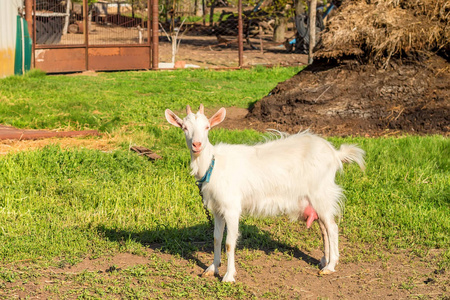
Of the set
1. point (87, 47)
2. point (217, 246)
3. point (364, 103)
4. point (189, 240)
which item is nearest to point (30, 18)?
point (87, 47)

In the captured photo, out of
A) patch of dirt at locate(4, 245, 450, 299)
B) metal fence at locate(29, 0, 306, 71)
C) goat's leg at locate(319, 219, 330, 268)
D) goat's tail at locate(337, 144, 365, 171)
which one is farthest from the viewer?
metal fence at locate(29, 0, 306, 71)

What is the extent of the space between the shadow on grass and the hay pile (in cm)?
636

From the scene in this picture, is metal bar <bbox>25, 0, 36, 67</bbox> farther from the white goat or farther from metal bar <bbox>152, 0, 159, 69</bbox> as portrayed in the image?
the white goat

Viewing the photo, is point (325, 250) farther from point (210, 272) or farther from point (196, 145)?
point (196, 145)

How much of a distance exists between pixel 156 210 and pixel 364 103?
236 inches

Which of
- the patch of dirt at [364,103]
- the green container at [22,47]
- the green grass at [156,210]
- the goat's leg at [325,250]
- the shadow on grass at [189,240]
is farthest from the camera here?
the green container at [22,47]

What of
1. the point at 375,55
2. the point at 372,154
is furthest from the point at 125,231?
the point at 375,55

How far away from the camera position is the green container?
53.9 feet

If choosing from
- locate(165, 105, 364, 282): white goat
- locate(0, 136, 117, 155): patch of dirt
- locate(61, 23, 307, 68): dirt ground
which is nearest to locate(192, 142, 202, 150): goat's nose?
locate(165, 105, 364, 282): white goat

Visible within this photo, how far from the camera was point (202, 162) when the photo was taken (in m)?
5.09

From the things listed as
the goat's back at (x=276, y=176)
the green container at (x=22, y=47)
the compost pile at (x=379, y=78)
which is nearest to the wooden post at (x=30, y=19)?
the green container at (x=22, y=47)

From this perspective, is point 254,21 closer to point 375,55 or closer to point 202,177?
point 375,55

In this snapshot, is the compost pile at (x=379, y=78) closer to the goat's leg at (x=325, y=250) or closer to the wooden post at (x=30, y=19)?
the goat's leg at (x=325, y=250)

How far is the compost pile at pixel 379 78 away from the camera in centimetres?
1105
